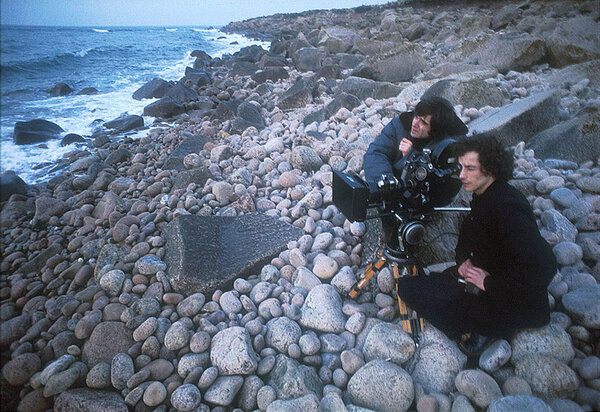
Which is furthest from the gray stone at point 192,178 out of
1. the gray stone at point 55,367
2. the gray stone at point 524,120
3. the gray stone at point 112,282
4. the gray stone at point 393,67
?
the gray stone at point 393,67


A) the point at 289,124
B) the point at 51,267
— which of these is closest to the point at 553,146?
the point at 289,124

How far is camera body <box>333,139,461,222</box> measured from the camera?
1932 mm

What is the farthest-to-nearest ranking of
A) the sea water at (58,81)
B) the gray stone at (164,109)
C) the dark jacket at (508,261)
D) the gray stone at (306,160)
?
the gray stone at (164,109)
the gray stone at (306,160)
the sea water at (58,81)
the dark jacket at (508,261)

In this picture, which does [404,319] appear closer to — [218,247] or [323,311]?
[323,311]

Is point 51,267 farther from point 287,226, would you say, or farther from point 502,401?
point 502,401

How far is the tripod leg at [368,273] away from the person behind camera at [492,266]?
0.32 m

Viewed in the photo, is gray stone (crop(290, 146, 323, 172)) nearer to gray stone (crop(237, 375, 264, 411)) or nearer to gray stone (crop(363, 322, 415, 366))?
gray stone (crop(363, 322, 415, 366))

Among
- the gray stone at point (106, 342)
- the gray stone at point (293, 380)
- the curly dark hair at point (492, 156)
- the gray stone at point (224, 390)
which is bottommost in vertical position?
the gray stone at point (106, 342)

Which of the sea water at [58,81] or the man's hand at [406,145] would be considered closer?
the man's hand at [406,145]

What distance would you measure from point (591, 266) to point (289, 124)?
506 centimetres

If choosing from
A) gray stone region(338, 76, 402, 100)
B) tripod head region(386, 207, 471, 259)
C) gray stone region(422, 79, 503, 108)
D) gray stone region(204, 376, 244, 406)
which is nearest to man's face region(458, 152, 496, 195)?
tripod head region(386, 207, 471, 259)

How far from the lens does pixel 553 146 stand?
3.52 m

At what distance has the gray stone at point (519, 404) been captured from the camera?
4.86 feet

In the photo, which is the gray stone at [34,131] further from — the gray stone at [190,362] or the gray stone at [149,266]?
the gray stone at [190,362]
